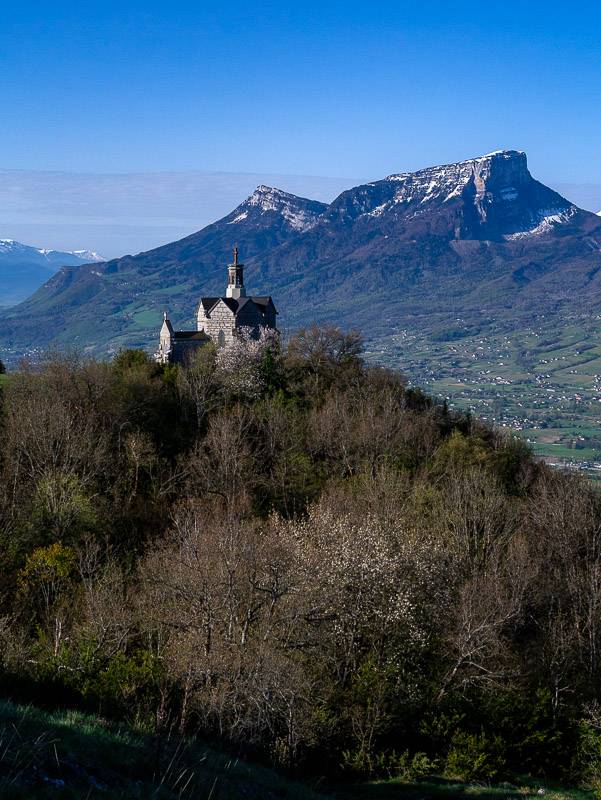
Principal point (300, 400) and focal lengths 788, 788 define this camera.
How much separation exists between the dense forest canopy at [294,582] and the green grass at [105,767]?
1.25 metres

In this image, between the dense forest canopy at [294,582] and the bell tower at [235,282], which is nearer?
the dense forest canopy at [294,582]

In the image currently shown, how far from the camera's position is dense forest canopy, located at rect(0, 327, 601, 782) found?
23.9 meters

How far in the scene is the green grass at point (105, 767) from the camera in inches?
486

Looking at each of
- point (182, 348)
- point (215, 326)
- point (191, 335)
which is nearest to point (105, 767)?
point (182, 348)

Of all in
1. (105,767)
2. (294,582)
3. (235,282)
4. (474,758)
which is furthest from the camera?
(235,282)

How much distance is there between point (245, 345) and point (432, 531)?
25720mm

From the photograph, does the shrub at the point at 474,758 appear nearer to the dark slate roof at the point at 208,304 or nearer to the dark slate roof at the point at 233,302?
the dark slate roof at the point at 233,302

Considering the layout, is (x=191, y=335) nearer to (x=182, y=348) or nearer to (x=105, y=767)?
(x=182, y=348)

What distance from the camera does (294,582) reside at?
27.2 metres

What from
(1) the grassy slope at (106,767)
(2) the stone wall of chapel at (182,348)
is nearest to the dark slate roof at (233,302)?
(2) the stone wall of chapel at (182,348)

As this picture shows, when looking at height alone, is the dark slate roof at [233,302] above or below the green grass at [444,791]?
above

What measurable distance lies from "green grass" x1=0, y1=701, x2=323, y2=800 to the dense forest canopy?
4.09 ft

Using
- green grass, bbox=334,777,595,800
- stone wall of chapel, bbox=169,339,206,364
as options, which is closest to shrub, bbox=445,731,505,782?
green grass, bbox=334,777,595,800

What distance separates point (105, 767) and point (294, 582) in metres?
13.5
